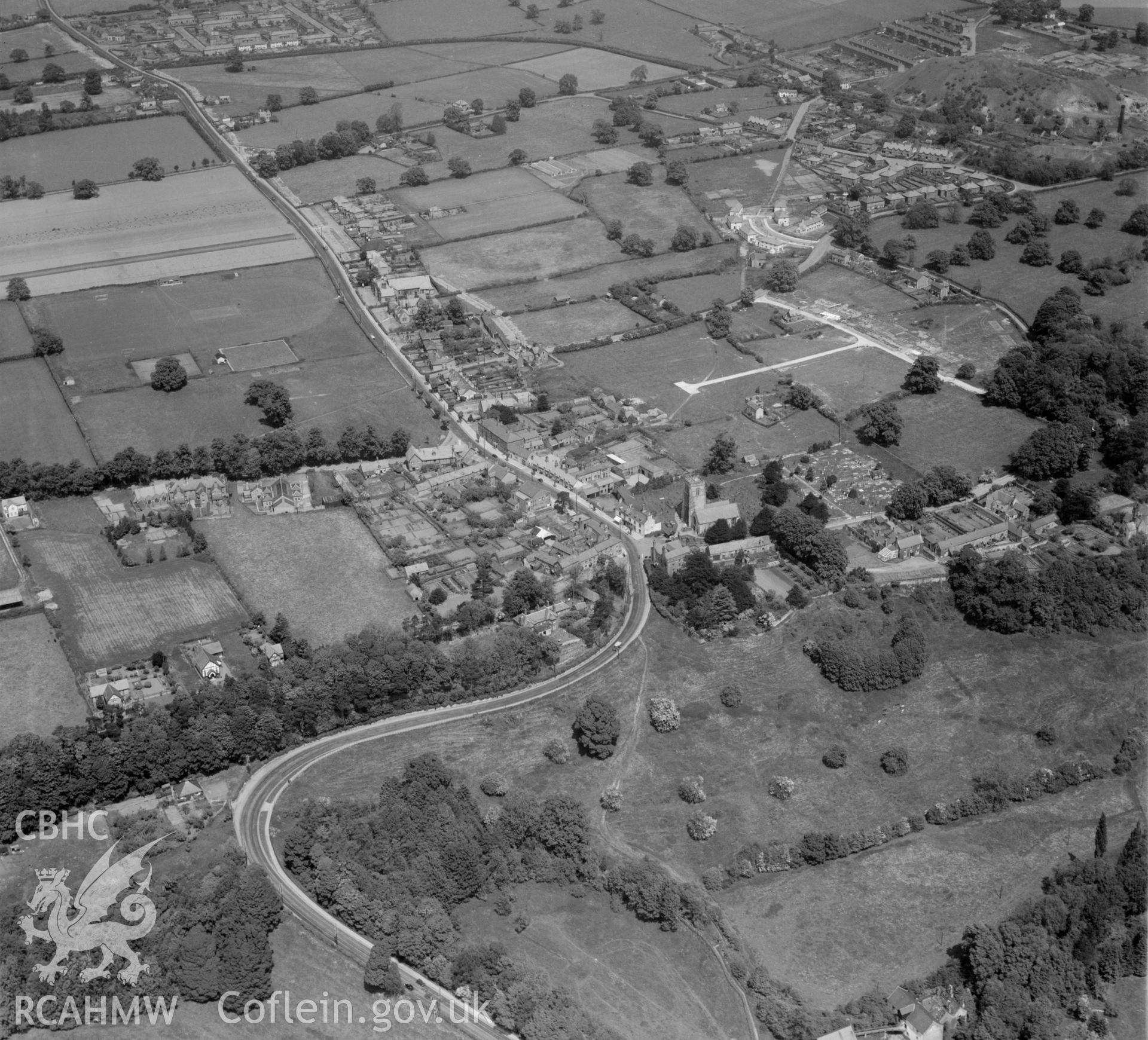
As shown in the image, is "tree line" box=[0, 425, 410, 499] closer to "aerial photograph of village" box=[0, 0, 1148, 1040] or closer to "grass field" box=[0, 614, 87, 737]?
"aerial photograph of village" box=[0, 0, 1148, 1040]

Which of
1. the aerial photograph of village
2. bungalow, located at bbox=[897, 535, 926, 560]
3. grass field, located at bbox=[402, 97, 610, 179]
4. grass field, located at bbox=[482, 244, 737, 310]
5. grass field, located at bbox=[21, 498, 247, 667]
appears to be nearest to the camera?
the aerial photograph of village

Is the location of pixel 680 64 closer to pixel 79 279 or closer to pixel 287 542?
pixel 79 279

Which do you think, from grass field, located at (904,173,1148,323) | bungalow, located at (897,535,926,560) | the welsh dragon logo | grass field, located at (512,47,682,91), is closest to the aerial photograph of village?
the welsh dragon logo

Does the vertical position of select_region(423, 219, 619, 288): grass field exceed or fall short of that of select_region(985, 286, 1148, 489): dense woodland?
it falls short

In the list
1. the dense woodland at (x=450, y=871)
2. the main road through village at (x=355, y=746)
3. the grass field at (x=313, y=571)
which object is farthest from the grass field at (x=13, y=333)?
the dense woodland at (x=450, y=871)

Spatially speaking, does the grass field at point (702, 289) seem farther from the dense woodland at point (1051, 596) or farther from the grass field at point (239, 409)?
the dense woodland at point (1051, 596)
